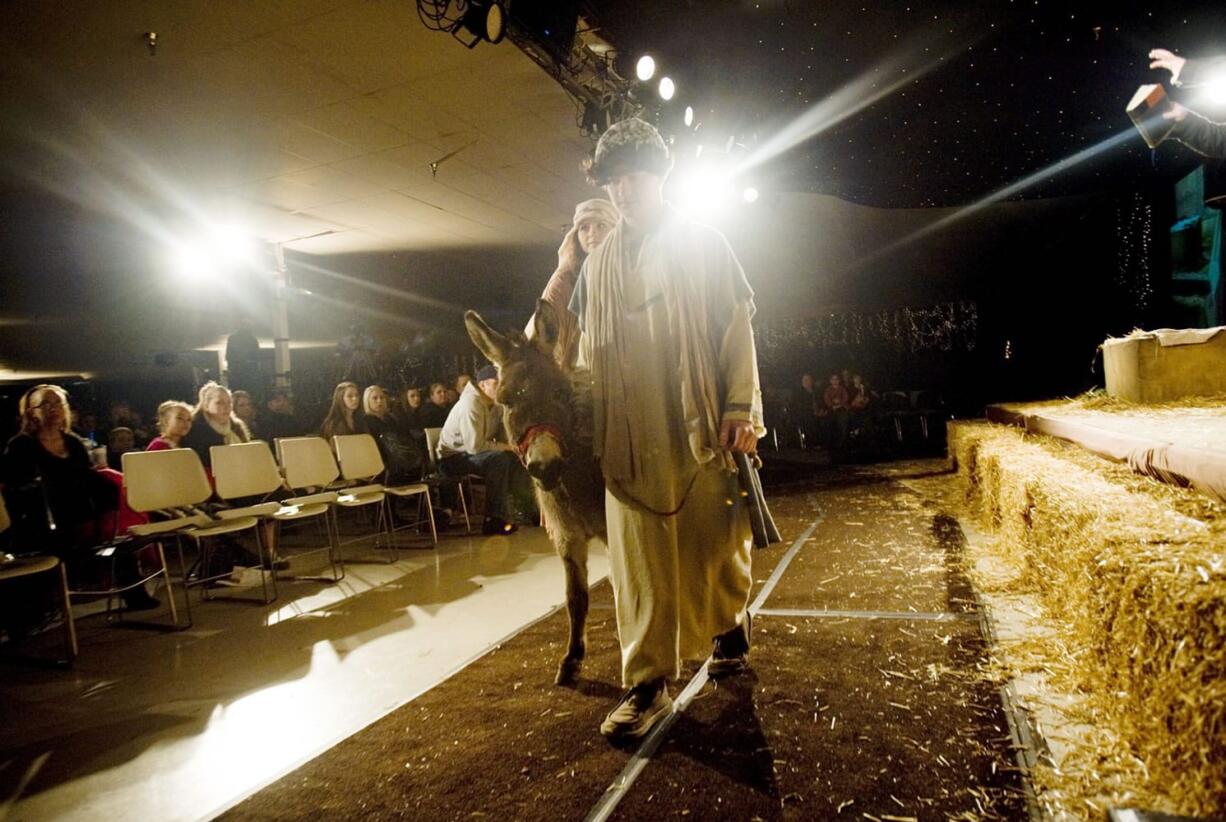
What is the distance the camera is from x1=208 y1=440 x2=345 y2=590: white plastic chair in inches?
184

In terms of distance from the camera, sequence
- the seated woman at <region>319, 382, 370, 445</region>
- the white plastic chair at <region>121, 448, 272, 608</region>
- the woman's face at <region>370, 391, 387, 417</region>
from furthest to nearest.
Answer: the woman's face at <region>370, 391, 387, 417</region>
the seated woman at <region>319, 382, 370, 445</region>
the white plastic chair at <region>121, 448, 272, 608</region>

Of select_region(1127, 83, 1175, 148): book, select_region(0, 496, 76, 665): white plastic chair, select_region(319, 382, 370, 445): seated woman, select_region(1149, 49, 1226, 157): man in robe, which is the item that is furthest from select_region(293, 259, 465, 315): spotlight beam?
select_region(1149, 49, 1226, 157): man in robe

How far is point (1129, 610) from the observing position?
1654 mm

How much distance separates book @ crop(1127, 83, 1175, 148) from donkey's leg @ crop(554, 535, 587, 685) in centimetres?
520

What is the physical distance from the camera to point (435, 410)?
870 cm

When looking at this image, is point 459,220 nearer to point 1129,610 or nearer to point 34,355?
point 1129,610

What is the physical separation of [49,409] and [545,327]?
4.05 meters

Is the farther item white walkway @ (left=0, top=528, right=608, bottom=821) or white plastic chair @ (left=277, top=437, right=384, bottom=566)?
white plastic chair @ (left=277, top=437, right=384, bottom=566)

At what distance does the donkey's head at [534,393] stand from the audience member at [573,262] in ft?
0.23

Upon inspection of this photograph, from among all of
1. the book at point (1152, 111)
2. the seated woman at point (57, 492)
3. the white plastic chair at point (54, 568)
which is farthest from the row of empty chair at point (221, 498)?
the book at point (1152, 111)

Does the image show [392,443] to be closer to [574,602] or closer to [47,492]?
[47,492]

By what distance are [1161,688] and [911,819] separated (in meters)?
0.68

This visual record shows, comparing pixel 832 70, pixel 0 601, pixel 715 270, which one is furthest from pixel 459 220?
pixel 715 270

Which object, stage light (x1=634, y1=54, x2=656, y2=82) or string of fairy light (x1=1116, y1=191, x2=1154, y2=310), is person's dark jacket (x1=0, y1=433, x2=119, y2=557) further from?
string of fairy light (x1=1116, y1=191, x2=1154, y2=310)
